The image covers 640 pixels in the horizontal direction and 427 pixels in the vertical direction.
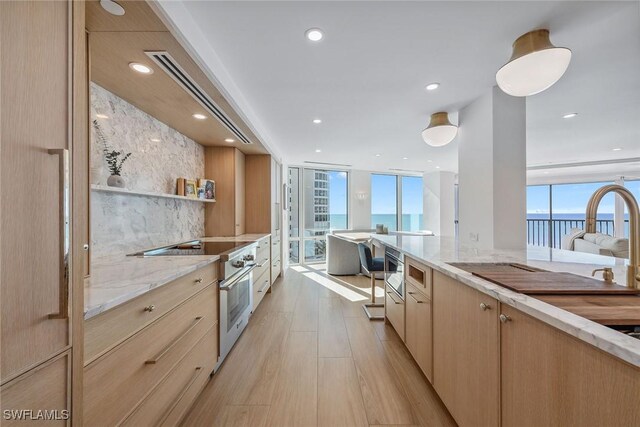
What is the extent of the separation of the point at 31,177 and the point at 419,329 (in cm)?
218

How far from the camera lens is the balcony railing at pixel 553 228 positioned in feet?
24.1

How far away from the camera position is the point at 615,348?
0.62 m

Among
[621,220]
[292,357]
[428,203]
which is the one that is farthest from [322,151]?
[621,220]

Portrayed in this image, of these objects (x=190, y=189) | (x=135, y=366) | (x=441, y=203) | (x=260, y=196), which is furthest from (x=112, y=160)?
(x=441, y=203)

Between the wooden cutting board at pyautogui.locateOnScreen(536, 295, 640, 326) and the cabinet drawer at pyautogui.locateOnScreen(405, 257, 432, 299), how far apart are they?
791 mm

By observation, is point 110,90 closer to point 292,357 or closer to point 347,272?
point 292,357

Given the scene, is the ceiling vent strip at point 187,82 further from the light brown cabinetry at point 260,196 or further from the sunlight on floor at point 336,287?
the sunlight on floor at point 336,287

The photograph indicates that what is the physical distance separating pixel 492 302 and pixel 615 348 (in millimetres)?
498

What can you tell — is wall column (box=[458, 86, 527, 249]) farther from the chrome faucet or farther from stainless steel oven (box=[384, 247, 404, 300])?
the chrome faucet

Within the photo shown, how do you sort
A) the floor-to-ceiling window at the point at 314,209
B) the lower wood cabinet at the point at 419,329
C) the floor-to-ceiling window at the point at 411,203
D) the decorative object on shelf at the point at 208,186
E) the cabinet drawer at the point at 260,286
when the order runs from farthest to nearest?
1. the floor-to-ceiling window at the point at 411,203
2. the floor-to-ceiling window at the point at 314,209
3. the decorative object on shelf at the point at 208,186
4. the cabinet drawer at the point at 260,286
5. the lower wood cabinet at the point at 419,329

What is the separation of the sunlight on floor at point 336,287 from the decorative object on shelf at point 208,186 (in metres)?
2.40

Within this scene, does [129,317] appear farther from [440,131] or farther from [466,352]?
[440,131]

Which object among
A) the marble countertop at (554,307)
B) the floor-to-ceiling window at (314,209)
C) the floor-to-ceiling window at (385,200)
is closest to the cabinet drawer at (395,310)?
the marble countertop at (554,307)

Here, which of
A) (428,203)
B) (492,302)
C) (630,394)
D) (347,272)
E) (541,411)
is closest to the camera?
(630,394)
